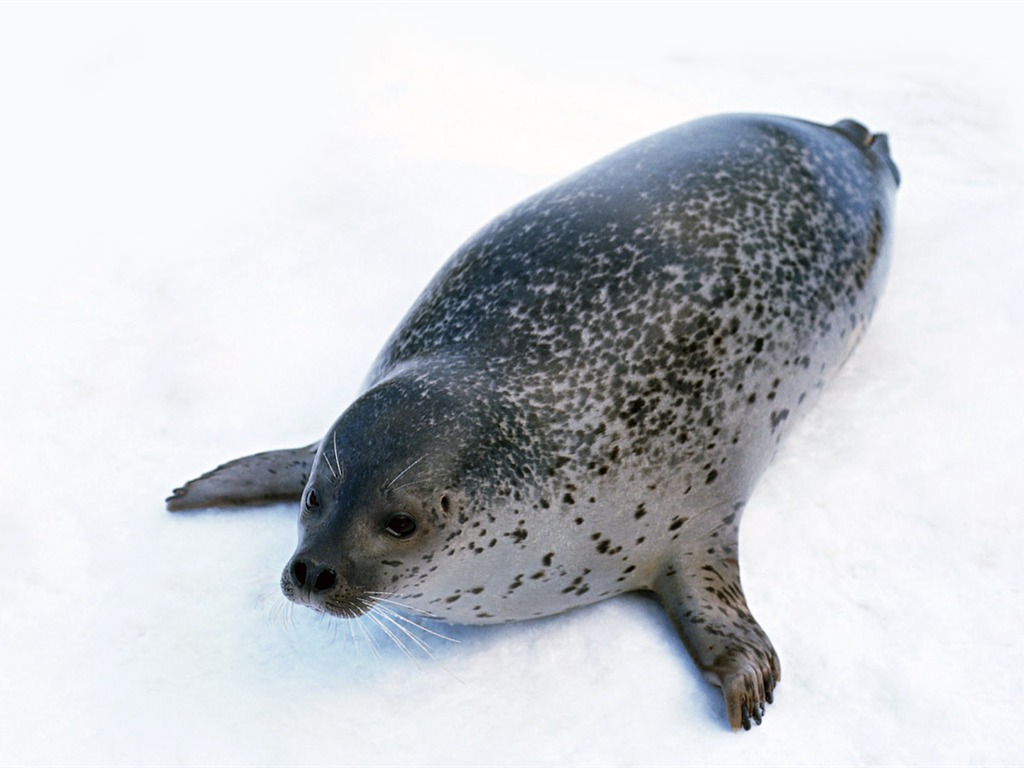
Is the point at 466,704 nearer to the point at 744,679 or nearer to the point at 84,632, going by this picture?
the point at 744,679

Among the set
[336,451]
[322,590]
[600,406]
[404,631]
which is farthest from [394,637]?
[600,406]

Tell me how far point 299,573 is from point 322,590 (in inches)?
2.5

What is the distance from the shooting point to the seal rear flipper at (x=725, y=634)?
8.84 ft

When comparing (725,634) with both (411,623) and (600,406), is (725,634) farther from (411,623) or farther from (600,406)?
(411,623)

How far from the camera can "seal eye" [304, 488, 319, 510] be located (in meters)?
2.72

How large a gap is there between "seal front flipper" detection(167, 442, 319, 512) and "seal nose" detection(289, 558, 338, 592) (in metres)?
0.78

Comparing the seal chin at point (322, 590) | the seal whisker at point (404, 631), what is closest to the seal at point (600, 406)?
the seal chin at point (322, 590)

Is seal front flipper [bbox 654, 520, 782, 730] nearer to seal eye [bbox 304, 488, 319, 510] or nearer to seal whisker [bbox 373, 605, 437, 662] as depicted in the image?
seal whisker [bbox 373, 605, 437, 662]

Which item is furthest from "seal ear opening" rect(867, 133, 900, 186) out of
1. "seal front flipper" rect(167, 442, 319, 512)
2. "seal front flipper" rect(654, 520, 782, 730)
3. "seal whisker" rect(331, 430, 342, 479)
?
"seal whisker" rect(331, 430, 342, 479)

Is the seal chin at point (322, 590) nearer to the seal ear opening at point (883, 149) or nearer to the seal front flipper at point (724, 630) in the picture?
the seal front flipper at point (724, 630)

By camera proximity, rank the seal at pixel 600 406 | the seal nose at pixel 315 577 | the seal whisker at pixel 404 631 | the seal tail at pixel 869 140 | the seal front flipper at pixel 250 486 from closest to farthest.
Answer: the seal nose at pixel 315 577, the seal at pixel 600 406, the seal whisker at pixel 404 631, the seal front flipper at pixel 250 486, the seal tail at pixel 869 140

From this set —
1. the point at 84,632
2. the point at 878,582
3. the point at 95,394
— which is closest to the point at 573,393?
the point at 878,582

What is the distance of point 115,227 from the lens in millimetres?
4691

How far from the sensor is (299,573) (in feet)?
8.43
